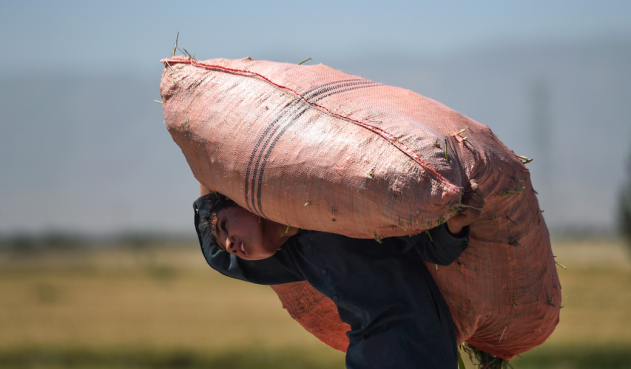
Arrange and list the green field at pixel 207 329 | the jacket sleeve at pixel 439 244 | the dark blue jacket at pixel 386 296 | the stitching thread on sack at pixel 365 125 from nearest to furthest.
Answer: the stitching thread on sack at pixel 365 125 → the jacket sleeve at pixel 439 244 → the dark blue jacket at pixel 386 296 → the green field at pixel 207 329

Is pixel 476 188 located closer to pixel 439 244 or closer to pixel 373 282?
pixel 439 244

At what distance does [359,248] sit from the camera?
173 cm

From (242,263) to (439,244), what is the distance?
2.43 ft

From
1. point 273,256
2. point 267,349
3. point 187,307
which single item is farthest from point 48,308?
point 273,256

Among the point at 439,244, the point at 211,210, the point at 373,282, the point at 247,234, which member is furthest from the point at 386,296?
the point at 211,210

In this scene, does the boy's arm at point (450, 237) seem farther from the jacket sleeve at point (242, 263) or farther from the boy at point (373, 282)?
the jacket sleeve at point (242, 263)

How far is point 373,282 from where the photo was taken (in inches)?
66.7

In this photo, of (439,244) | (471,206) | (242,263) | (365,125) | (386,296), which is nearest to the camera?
(471,206)

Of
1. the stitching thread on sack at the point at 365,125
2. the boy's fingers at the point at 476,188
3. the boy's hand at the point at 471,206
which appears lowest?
the boy's hand at the point at 471,206

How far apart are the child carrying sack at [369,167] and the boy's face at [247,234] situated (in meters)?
0.12

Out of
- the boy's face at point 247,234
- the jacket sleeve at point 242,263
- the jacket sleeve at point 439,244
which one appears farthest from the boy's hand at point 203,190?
the jacket sleeve at point 439,244

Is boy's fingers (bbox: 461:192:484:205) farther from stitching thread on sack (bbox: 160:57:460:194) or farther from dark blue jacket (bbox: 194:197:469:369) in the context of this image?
dark blue jacket (bbox: 194:197:469:369)

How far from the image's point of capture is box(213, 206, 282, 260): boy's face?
5.61 ft

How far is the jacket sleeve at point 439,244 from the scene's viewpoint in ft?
4.81
